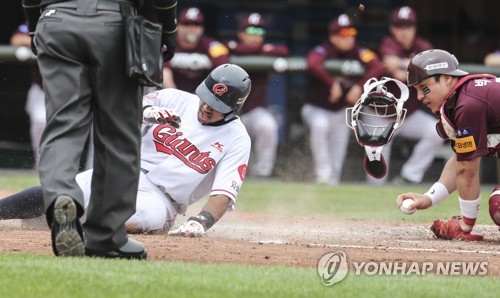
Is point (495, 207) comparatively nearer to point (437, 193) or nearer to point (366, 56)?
point (437, 193)

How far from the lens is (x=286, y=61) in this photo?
14359 mm

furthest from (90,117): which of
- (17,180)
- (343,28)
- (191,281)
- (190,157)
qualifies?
(343,28)

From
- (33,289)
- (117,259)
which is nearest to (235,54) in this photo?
(117,259)

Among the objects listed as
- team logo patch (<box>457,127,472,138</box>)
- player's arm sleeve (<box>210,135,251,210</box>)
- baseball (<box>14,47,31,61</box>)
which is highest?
team logo patch (<box>457,127,472,138</box>)

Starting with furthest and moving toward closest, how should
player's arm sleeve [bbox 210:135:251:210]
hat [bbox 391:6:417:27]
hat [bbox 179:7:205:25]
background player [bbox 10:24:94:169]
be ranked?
hat [bbox 391:6:417:27]
hat [bbox 179:7:205:25]
background player [bbox 10:24:94:169]
player's arm sleeve [bbox 210:135:251:210]

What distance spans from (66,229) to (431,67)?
3.16 m

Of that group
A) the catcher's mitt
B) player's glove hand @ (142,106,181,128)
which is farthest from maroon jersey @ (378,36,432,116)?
player's glove hand @ (142,106,181,128)

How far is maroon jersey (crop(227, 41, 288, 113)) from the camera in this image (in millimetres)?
14320

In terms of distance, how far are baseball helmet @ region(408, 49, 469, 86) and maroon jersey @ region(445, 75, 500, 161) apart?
0.41ft

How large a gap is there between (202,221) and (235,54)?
766 centimetres

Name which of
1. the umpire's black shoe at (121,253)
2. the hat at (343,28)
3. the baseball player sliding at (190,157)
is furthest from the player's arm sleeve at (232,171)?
the hat at (343,28)

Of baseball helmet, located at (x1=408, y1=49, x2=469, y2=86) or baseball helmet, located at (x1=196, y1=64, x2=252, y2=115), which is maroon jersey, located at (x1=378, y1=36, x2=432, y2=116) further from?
baseball helmet, located at (x1=196, y1=64, x2=252, y2=115)

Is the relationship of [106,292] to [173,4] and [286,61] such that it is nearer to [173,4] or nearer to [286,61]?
[173,4]

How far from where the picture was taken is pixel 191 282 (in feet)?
15.6
